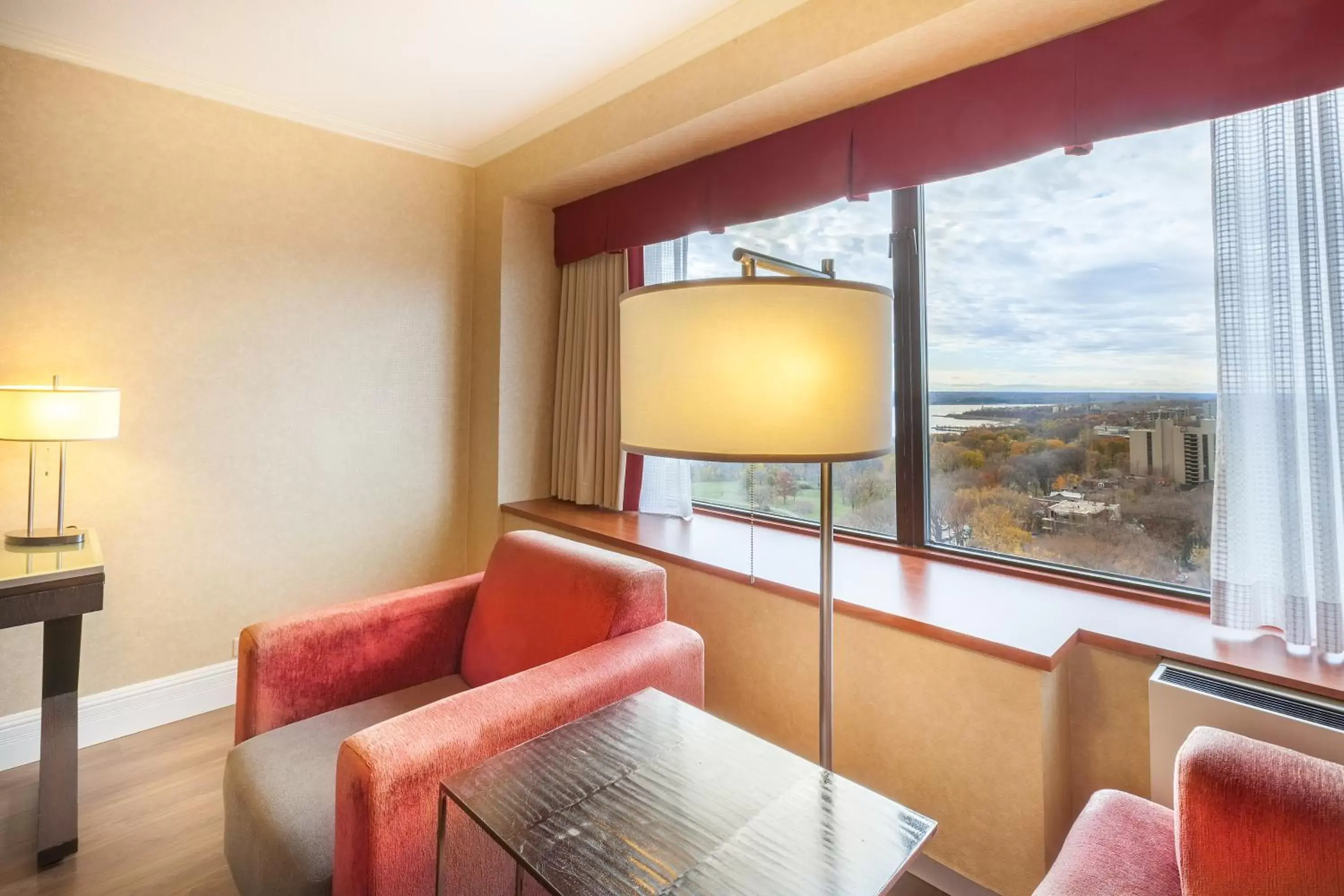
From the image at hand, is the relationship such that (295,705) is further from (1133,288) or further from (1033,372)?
(1133,288)

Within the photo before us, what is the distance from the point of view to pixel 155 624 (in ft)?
7.92

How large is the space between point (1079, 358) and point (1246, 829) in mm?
1319

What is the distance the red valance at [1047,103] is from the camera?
1273mm

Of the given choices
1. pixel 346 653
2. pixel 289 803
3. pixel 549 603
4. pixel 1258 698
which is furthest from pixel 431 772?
pixel 1258 698

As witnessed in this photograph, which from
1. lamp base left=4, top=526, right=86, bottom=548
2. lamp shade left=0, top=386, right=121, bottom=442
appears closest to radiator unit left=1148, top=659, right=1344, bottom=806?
lamp shade left=0, top=386, right=121, bottom=442

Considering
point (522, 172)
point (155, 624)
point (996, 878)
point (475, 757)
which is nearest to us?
point (475, 757)

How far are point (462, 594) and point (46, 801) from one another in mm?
1189

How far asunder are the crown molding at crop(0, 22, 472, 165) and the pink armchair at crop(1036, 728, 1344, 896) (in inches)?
133

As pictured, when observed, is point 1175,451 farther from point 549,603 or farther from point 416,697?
point 416,697

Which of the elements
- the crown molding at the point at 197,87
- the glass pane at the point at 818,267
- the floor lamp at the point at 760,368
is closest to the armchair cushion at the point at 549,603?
the glass pane at the point at 818,267

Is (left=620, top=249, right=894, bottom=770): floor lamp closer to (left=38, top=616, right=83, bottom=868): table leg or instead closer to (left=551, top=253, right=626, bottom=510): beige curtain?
(left=551, top=253, right=626, bottom=510): beige curtain

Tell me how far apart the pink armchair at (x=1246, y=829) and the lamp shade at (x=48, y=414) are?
2669 mm

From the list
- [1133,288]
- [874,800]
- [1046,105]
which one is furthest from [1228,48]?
[874,800]

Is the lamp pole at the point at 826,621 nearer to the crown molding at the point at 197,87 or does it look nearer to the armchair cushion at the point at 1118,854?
the armchair cushion at the point at 1118,854
